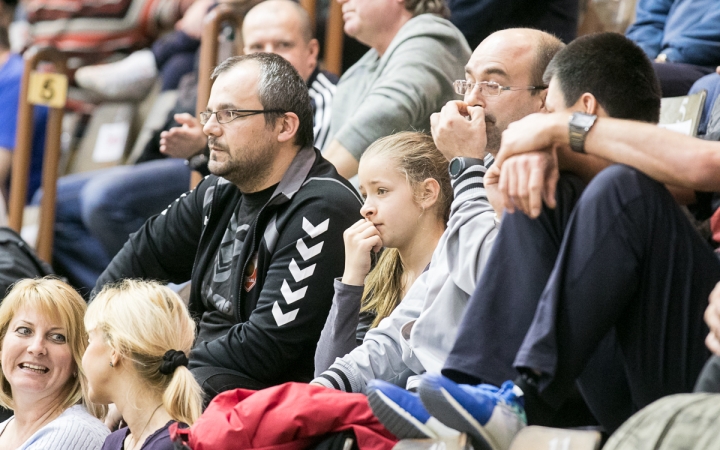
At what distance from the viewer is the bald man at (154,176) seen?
3.76 metres

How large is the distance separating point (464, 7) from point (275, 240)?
1352mm

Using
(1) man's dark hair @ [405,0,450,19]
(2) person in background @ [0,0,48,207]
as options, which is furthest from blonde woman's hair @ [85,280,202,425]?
(2) person in background @ [0,0,48,207]

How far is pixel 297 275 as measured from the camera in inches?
109

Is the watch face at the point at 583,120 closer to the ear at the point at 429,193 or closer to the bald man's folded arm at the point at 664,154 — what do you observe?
the bald man's folded arm at the point at 664,154

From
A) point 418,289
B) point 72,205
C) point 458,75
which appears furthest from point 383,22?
point 72,205

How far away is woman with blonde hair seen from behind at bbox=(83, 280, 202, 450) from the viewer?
2453 millimetres

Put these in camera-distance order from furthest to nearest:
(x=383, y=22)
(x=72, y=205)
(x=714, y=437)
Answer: (x=72, y=205)
(x=383, y=22)
(x=714, y=437)

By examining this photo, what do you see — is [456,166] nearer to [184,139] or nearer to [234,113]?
[234,113]

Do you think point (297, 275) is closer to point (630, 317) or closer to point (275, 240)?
point (275, 240)

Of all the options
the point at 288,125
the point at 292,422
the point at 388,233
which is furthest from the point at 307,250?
the point at 292,422

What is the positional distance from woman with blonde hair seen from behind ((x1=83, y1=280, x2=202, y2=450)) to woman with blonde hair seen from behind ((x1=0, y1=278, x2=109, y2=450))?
274mm

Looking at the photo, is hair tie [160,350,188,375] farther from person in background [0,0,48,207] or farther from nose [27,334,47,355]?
person in background [0,0,48,207]

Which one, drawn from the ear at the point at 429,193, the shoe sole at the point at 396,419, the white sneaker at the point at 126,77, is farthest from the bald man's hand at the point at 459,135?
the white sneaker at the point at 126,77

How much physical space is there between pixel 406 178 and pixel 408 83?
74cm
